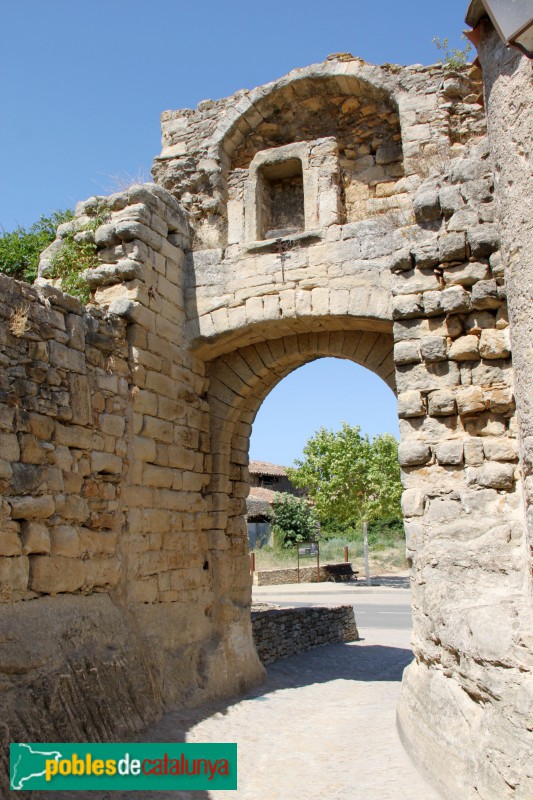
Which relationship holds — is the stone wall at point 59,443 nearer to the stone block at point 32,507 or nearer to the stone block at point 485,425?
the stone block at point 32,507

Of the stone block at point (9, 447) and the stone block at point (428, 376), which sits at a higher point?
the stone block at point (428, 376)

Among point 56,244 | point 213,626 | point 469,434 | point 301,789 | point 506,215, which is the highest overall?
point 56,244


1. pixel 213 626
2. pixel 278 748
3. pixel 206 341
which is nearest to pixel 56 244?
pixel 206 341

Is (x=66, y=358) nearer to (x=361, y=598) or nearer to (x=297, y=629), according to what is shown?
(x=297, y=629)

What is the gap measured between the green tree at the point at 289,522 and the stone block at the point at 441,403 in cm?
2367

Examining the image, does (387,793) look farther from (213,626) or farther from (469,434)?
(213,626)

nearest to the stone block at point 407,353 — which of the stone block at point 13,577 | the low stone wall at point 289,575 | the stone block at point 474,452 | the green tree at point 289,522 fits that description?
the stone block at point 474,452

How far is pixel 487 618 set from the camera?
3738 mm

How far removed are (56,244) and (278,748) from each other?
4844 mm

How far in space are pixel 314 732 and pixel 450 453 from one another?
2.65m

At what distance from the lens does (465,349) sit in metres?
4.77

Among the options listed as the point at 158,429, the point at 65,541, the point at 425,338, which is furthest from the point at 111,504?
the point at 425,338

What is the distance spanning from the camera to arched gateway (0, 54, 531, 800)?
425 cm

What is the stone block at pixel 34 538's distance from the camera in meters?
4.51
